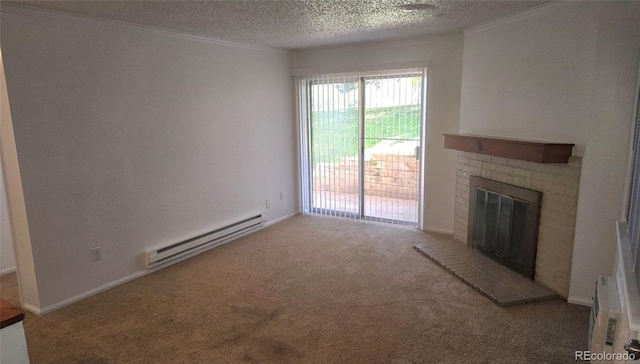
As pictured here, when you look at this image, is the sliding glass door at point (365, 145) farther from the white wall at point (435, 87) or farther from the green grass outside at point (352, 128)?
the white wall at point (435, 87)

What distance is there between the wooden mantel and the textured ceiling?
112cm

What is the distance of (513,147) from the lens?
11.6 feet

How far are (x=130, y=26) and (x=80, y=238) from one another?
6.34ft

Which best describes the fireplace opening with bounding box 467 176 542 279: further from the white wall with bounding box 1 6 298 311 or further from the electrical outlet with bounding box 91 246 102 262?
the electrical outlet with bounding box 91 246 102 262

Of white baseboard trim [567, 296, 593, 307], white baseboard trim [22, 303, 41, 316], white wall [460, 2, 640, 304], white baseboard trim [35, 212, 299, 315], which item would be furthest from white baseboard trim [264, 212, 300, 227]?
white baseboard trim [567, 296, 593, 307]

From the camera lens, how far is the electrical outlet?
11.6ft

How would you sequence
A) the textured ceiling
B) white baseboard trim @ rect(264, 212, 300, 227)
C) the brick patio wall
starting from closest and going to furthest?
the textured ceiling
the brick patio wall
white baseboard trim @ rect(264, 212, 300, 227)

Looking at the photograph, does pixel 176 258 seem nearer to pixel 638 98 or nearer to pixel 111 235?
pixel 111 235

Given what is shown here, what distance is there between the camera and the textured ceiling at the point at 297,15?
118 inches

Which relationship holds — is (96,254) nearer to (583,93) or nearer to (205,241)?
(205,241)

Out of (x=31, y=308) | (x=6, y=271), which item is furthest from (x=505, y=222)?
(x=6, y=271)

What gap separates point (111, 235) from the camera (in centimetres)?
368

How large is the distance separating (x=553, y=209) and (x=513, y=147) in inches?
24.1

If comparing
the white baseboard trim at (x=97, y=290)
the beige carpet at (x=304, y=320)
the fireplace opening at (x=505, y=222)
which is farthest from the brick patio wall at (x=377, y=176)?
the white baseboard trim at (x=97, y=290)
